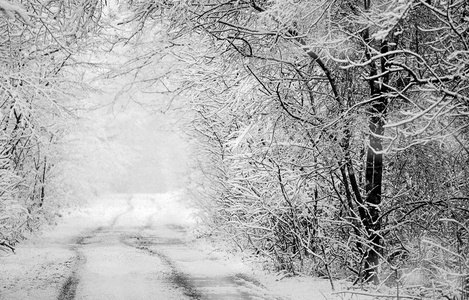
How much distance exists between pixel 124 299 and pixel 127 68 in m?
4.29

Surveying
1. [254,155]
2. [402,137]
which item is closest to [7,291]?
[254,155]

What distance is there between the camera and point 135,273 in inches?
478

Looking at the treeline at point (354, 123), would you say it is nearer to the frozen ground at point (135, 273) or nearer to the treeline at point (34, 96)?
the frozen ground at point (135, 273)

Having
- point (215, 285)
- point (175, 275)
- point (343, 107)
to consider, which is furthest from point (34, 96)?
point (343, 107)

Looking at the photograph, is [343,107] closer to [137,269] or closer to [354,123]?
[354,123]

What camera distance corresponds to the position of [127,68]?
34.4ft

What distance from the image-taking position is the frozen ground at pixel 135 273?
9.81 meters

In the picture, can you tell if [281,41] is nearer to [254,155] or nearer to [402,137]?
[402,137]

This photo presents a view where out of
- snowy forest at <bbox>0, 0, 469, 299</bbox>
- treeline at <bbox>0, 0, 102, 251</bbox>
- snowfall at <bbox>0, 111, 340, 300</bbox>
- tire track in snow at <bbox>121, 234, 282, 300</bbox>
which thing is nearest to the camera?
snowy forest at <bbox>0, 0, 469, 299</bbox>

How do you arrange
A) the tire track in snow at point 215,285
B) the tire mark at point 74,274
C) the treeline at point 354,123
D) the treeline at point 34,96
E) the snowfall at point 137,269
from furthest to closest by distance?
the snowfall at point 137,269 → the tire mark at point 74,274 → the tire track in snow at point 215,285 → the treeline at point 34,96 → the treeline at point 354,123

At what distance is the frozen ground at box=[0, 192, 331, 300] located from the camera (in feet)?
32.2

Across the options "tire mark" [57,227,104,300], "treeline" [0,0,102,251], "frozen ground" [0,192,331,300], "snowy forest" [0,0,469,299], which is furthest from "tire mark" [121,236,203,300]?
"treeline" [0,0,102,251]

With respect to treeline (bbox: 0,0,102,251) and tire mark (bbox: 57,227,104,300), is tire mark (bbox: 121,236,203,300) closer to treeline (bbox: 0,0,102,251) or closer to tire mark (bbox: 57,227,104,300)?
tire mark (bbox: 57,227,104,300)

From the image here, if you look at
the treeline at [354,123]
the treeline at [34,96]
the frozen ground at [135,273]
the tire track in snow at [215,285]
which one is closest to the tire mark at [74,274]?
the frozen ground at [135,273]
